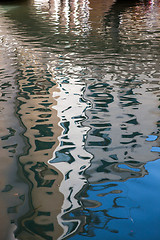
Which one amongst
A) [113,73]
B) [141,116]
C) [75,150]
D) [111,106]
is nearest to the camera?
[75,150]

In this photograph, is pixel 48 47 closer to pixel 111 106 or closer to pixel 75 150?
pixel 111 106

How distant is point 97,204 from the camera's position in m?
1.94

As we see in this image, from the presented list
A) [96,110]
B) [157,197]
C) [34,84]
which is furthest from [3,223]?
[34,84]

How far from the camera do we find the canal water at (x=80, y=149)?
5.84 ft

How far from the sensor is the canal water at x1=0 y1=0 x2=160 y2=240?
178 cm

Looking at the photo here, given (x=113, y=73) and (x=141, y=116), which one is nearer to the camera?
(x=141, y=116)

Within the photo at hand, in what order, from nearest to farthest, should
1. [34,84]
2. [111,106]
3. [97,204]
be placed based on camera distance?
1. [97,204]
2. [111,106]
3. [34,84]

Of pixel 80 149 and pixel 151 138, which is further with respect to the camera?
pixel 151 138

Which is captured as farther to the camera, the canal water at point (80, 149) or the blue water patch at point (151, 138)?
the blue water patch at point (151, 138)

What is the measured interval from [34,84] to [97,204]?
2.67 meters

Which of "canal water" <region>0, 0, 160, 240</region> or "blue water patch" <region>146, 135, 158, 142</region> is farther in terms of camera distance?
"blue water patch" <region>146, 135, 158, 142</region>

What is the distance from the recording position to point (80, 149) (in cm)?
258

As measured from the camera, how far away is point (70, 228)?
1722mm

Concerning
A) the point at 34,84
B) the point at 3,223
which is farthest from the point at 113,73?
the point at 3,223
